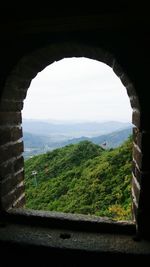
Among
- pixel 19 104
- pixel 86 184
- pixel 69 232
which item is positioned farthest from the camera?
pixel 86 184

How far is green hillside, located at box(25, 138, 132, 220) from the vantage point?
3.78 metres

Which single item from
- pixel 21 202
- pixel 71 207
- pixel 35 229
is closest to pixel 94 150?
pixel 71 207

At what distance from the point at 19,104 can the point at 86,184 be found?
75.1 inches

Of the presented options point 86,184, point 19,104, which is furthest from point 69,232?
point 86,184

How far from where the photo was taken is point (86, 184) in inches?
168

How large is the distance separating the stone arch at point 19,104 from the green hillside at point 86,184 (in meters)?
1.09

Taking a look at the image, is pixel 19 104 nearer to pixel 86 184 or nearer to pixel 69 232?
pixel 69 232

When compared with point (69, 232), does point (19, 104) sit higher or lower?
higher

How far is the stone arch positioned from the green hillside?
3.57 ft

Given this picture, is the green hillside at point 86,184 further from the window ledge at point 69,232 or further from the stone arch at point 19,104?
the stone arch at point 19,104

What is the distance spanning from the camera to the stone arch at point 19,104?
91.4 inches

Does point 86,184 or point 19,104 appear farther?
point 86,184

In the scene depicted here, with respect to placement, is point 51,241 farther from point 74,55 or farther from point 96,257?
point 74,55

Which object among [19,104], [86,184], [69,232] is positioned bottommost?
[86,184]
